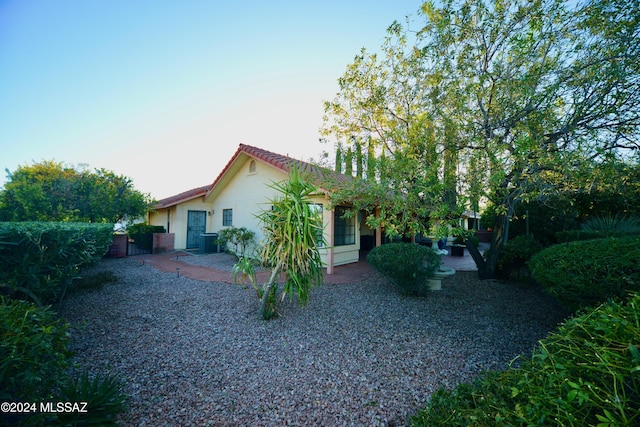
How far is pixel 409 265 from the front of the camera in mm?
5520

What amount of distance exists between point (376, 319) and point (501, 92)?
4838 mm

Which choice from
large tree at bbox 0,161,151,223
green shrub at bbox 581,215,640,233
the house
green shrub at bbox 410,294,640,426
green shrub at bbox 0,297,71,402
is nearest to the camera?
green shrub at bbox 410,294,640,426

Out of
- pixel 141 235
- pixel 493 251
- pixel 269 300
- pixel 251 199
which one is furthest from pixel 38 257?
pixel 141 235

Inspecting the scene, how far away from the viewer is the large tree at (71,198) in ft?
26.2

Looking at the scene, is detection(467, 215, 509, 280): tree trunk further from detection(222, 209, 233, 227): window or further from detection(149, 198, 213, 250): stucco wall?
detection(149, 198, 213, 250): stucco wall

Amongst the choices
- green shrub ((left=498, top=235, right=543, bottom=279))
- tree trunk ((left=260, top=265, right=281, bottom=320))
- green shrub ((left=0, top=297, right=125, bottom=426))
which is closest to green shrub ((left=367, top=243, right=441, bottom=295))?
tree trunk ((left=260, top=265, right=281, bottom=320))

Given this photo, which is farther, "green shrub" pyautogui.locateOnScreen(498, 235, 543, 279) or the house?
the house

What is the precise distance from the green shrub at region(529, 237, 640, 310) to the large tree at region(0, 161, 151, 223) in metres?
13.4

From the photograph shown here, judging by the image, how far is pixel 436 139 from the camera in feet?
15.5

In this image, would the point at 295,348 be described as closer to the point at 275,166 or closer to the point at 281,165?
the point at 281,165

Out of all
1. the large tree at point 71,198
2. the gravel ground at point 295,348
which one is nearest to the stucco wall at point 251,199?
the large tree at point 71,198

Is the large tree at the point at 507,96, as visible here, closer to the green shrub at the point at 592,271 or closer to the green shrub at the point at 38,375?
the green shrub at the point at 592,271

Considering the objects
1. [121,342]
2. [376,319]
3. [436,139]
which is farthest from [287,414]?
[436,139]

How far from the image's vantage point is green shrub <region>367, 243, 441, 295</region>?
18.1 ft
